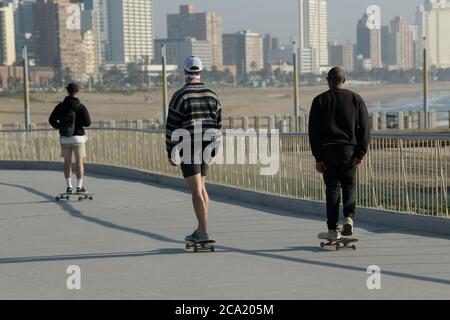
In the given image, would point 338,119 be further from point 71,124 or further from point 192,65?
point 71,124

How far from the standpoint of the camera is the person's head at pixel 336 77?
895cm

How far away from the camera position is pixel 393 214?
10484mm

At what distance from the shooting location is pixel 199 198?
30.4 feet

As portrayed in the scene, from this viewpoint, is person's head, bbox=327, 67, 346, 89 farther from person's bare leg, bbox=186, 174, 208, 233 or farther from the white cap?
person's bare leg, bbox=186, 174, 208, 233

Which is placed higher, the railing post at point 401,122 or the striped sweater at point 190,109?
the striped sweater at point 190,109

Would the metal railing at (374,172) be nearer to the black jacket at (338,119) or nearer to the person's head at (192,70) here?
the black jacket at (338,119)

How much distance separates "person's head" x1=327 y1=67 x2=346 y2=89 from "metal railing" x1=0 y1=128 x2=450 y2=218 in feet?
5.77

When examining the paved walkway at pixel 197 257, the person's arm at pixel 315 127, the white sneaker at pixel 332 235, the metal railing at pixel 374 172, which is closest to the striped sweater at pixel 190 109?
the person's arm at pixel 315 127

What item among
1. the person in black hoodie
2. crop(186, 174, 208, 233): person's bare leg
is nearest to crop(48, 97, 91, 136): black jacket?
the person in black hoodie

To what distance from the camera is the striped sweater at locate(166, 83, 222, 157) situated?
29.9 feet

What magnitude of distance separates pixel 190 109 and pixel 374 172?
3058 millimetres

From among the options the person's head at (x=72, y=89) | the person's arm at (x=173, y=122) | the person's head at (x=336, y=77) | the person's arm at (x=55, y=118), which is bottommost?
the person's arm at (x=55, y=118)

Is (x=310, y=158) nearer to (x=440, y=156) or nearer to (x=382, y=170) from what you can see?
(x=382, y=170)
